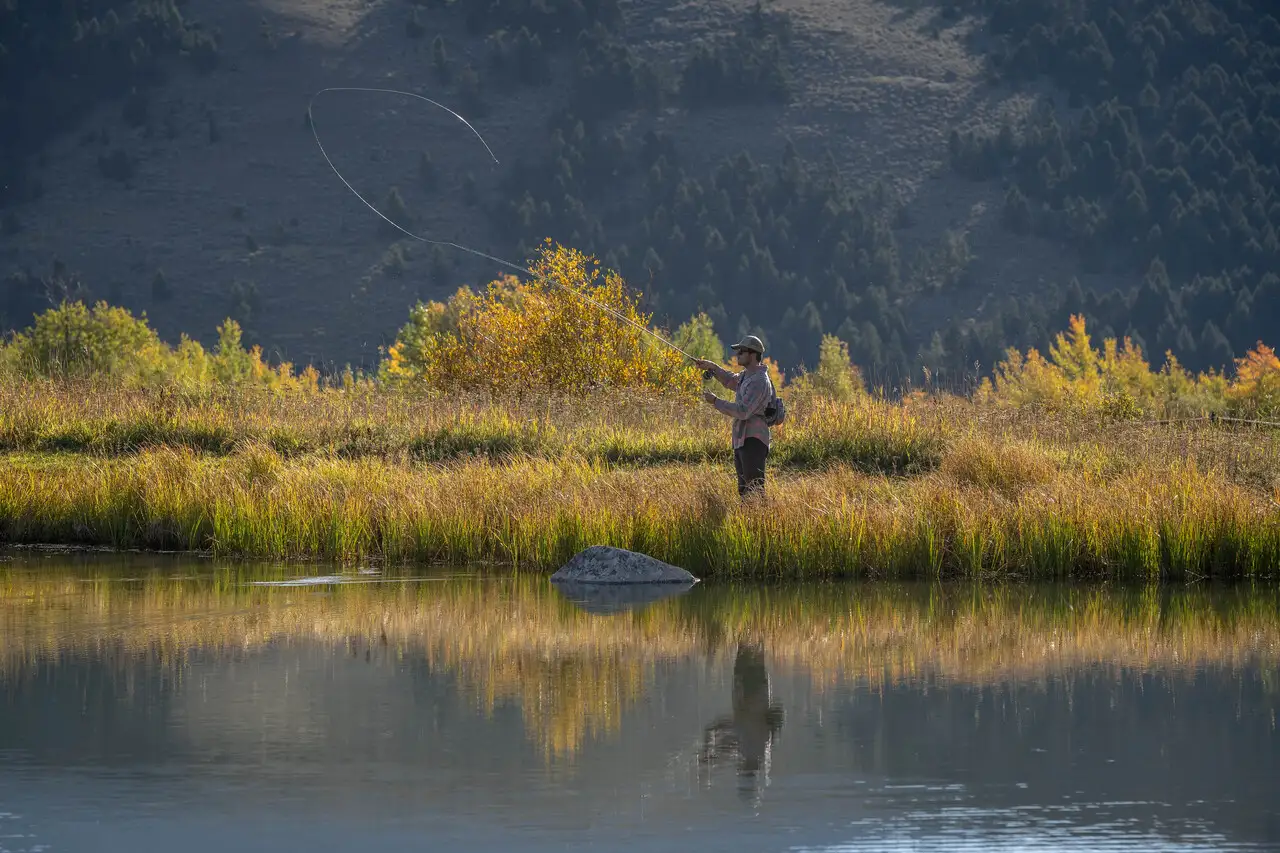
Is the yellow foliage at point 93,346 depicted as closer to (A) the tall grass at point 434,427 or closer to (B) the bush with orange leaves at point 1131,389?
(A) the tall grass at point 434,427

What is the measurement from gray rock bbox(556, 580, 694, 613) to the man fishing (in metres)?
1.45

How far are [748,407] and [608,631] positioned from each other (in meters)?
3.84

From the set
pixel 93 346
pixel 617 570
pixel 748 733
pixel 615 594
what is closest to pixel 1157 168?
pixel 93 346

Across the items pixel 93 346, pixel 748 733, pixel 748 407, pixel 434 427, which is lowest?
pixel 748 733

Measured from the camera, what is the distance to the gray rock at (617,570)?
1498 cm

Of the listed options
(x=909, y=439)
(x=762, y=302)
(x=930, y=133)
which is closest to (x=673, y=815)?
(x=909, y=439)

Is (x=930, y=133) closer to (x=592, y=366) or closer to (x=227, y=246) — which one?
(x=227, y=246)

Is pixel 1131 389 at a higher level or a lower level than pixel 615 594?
higher

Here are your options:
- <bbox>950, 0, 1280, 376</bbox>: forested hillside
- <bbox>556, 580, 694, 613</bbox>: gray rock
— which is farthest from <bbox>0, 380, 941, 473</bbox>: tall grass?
<bbox>950, 0, 1280, 376</bbox>: forested hillside

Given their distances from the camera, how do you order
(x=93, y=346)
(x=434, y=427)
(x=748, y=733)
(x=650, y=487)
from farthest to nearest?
1. (x=93, y=346)
2. (x=434, y=427)
3. (x=650, y=487)
4. (x=748, y=733)

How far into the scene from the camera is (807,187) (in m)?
157

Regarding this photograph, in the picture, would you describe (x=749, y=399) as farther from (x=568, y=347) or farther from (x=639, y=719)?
(x=568, y=347)

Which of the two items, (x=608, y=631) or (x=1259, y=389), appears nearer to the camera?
(x=608, y=631)

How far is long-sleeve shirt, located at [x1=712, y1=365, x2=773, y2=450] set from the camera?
15750 mm
